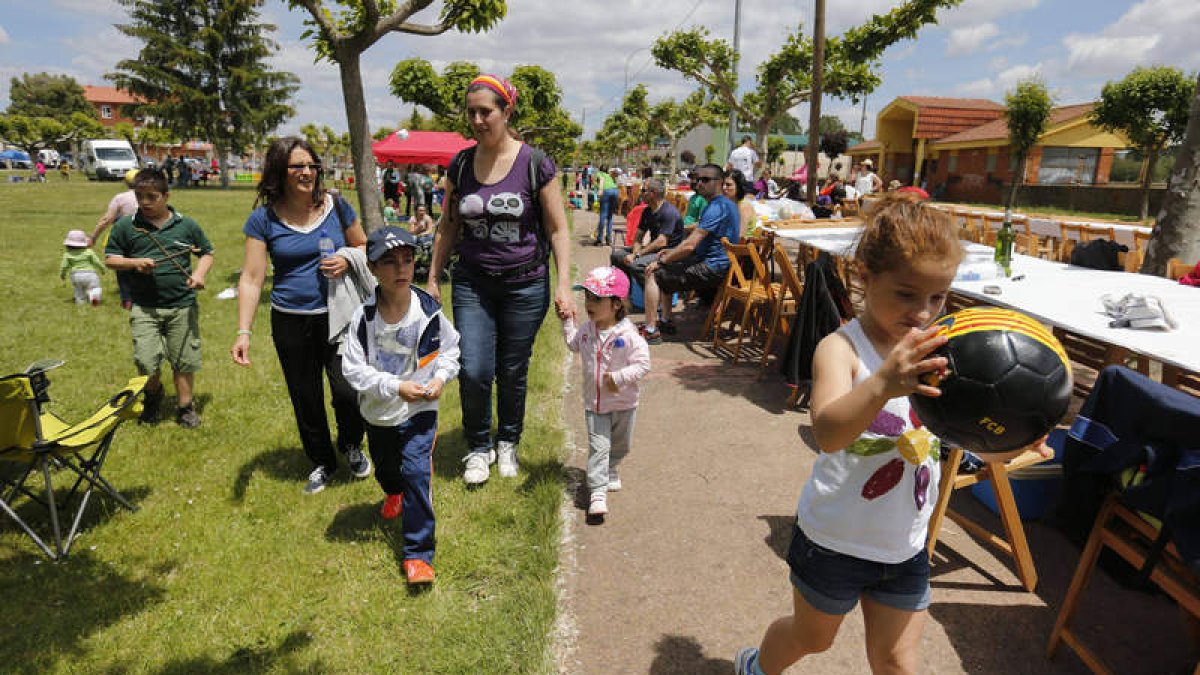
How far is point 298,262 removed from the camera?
362cm

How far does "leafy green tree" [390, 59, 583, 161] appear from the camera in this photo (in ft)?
112

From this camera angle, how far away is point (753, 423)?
17.0ft

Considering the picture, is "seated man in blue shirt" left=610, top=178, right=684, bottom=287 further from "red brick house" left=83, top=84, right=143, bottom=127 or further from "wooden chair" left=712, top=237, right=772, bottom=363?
"red brick house" left=83, top=84, right=143, bottom=127

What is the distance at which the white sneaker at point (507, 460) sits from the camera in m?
4.21

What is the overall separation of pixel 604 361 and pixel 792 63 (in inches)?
846

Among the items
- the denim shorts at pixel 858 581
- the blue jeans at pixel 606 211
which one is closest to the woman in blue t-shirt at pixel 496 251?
the denim shorts at pixel 858 581

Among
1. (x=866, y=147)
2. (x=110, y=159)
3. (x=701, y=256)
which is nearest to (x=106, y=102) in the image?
(x=110, y=159)

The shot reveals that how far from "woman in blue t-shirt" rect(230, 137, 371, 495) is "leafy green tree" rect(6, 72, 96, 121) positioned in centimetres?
11253

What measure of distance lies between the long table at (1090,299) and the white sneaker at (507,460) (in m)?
2.49

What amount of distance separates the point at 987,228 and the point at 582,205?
1937 centimetres

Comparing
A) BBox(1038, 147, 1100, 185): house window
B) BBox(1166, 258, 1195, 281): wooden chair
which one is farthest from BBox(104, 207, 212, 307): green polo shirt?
BBox(1038, 147, 1100, 185): house window

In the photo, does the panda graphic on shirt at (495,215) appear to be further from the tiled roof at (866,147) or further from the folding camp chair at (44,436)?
Answer: the tiled roof at (866,147)

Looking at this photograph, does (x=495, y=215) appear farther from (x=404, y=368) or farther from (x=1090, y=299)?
(x=1090, y=299)

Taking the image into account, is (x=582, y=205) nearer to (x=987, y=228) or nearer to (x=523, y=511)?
(x=987, y=228)
